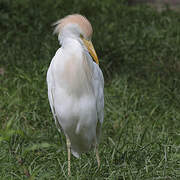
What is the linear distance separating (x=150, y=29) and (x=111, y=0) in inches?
64.2

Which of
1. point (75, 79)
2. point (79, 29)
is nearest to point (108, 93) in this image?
point (75, 79)

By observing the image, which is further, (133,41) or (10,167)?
(133,41)

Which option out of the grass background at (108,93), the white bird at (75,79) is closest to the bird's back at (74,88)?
the white bird at (75,79)

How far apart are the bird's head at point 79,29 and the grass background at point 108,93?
739mm

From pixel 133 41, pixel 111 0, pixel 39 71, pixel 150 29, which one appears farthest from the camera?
pixel 111 0

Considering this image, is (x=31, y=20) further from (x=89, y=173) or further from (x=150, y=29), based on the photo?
(x=89, y=173)

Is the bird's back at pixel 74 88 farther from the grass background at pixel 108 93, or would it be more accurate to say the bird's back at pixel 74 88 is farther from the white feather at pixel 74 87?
the grass background at pixel 108 93

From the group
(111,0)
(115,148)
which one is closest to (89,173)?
(115,148)

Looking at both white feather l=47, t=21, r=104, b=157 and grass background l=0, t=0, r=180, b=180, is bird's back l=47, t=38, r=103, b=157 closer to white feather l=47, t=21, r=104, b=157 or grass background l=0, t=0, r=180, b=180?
white feather l=47, t=21, r=104, b=157

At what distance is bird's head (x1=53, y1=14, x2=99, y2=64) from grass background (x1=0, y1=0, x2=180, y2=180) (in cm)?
74

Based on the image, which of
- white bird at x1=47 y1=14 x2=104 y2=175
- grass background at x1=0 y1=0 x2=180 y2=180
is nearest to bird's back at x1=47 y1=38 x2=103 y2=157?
white bird at x1=47 y1=14 x2=104 y2=175

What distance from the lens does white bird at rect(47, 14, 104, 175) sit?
3.49 m

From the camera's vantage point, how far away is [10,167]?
351 centimetres

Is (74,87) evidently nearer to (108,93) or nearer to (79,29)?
(79,29)
